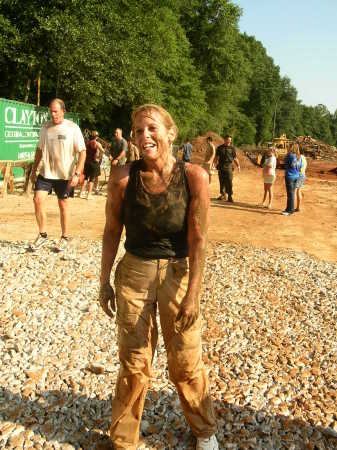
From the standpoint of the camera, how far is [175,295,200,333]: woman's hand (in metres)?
2.34

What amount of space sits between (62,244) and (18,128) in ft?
29.6

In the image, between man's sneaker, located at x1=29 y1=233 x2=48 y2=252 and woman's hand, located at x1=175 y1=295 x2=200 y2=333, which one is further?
man's sneaker, located at x1=29 y1=233 x2=48 y2=252

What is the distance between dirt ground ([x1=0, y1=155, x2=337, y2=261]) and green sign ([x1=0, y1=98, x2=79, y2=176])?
4.94 feet

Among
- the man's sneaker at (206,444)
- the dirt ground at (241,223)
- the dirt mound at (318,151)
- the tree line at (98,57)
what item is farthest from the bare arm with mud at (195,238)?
the dirt mound at (318,151)

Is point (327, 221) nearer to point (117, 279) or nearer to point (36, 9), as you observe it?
point (117, 279)

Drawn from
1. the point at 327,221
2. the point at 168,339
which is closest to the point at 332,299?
the point at 168,339

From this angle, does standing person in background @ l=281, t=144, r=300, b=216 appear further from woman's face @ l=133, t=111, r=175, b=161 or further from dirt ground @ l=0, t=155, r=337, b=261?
woman's face @ l=133, t=111, r=175, b=161

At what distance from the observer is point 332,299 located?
5.77m

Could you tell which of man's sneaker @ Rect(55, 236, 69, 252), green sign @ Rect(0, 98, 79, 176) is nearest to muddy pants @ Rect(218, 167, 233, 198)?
green sign @ Rect(0, 98, 79, 176)

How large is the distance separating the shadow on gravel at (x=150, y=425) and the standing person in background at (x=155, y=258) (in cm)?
43

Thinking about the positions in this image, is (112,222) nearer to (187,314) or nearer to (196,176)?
(196,176)

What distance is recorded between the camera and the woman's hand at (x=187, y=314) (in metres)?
2.34

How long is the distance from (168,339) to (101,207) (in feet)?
30.9

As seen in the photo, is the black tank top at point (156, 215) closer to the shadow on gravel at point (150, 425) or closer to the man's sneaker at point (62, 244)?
the shadow on gravel at point (150, 425)
